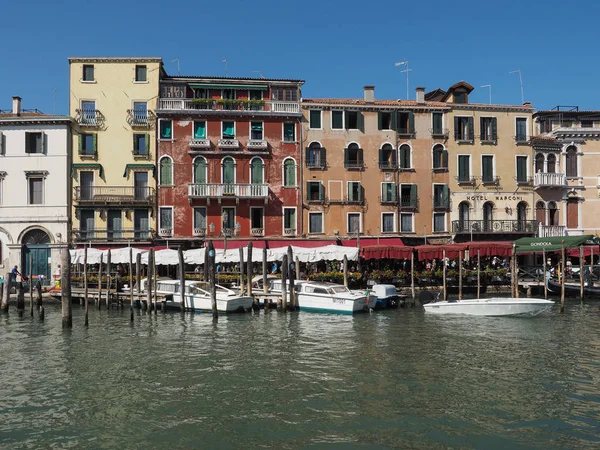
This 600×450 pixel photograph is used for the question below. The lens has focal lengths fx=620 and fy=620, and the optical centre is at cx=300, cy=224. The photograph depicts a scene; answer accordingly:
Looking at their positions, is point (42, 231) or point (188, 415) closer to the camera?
point (188, 415)

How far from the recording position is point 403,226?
4519 cm

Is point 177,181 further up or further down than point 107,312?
further up

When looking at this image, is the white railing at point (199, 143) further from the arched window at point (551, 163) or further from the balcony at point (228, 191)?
the arched window at point (551, 163)

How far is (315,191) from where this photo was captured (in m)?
44.3

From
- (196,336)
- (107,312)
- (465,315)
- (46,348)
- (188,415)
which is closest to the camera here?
(188,415)

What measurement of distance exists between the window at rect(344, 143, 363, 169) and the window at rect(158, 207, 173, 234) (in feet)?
42.1

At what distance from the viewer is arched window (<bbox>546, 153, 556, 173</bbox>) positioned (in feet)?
154

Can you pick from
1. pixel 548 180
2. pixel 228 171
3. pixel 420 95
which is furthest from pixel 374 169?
pixel 548 180

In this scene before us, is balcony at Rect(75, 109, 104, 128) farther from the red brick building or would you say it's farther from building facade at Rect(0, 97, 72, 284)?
the red brick building

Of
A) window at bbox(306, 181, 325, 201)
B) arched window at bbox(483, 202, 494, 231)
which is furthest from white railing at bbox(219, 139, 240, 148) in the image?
arched window at bbox(483, 202, 494, 231)

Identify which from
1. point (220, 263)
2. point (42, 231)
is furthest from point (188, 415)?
point (42, 231)

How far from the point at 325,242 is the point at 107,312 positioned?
15.5 metres

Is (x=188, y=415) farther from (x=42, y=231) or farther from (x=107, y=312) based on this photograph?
(x=42, y=231)

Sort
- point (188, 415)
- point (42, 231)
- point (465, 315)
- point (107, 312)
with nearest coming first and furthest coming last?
point (188, 415) → point (465, 315) → point (107, 312) → point (42, 231)
